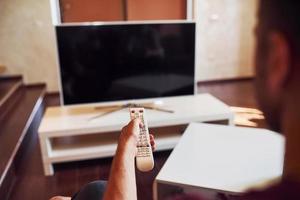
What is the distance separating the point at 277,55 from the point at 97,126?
82.1 inches

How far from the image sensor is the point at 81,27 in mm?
2342

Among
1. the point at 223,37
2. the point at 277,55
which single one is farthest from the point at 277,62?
the point at 223,37

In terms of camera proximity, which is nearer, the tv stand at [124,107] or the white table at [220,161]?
the white table at [220,161]

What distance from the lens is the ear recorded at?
0.32 meters

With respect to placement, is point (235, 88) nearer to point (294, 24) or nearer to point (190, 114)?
point (190, 114)

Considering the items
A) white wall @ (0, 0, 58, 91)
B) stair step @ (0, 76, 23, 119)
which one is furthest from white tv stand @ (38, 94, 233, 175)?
white wall @ (0, 0, 58, 91)

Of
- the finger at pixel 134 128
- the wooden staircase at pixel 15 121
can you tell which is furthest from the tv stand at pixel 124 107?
the finger at pixel 134 128

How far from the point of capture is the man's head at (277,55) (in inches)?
12.4

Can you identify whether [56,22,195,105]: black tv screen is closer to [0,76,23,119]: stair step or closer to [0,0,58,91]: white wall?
[0,76,23,119]: stair step

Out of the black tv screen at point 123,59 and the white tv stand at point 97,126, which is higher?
the black tv screen at point 123,59

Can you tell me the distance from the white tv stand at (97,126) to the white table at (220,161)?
0.37 meters

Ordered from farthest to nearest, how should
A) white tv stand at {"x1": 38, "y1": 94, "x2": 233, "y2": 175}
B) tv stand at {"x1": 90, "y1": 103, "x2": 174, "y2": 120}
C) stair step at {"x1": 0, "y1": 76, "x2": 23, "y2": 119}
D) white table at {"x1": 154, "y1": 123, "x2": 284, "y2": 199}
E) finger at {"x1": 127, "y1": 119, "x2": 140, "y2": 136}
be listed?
stair step at {"x1": 0, "y1": 76, "x2": 23, "y2": 119} → tv stand at {"x1": 90, "y1": 103, "x2": 174, "y2": 120} → white tv stand at {"x1": 38, "y1": 94, "x2": 233, "y2": 175} → white table at {"x1": 154, "y1": 123, "x2": 284, "y2": 199} → finger at {"x1": 127, "y1": 119, "x2": 140, "y2": 136}

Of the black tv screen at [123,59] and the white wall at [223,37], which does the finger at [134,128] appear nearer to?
Answer: the black tv screen at [123,59]

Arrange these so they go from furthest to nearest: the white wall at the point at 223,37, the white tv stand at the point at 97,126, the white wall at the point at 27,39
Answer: the white wall at the point at 223,37
the white wall at the point at 27,39
the white tv stand at the point at 97,126
